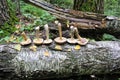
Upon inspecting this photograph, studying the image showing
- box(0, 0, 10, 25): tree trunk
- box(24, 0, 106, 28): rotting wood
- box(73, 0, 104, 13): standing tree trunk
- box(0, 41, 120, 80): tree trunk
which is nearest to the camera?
box(0, 41, 120, 80): tree trunk

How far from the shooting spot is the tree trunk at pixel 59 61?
10.7ft

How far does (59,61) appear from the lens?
A: 3404mm

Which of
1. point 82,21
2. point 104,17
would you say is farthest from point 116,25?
point 82,21

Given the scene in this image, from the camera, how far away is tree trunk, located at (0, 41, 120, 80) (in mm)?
3275

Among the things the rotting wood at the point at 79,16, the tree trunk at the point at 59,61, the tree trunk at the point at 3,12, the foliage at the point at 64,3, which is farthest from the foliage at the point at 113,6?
the tree trunk at the point at 59,61

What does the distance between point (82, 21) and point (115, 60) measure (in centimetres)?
158

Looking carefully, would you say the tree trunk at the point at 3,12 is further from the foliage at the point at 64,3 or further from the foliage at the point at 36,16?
the foliage at the point at 64,3

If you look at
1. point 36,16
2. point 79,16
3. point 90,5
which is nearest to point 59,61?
point 79,16

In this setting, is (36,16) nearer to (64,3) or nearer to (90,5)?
(90,5)

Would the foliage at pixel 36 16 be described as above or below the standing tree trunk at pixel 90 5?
below

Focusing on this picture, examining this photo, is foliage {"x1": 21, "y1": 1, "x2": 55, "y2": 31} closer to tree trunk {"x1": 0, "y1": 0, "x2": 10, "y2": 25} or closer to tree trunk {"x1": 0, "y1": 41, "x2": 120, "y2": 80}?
tree trunk {"x1": 0, "y1": 0, "x2": 10, "y2": 25}

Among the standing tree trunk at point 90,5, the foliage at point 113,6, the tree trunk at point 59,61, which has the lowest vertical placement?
the tree trunk at point 59,61

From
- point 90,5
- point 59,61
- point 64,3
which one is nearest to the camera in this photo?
point 59,61

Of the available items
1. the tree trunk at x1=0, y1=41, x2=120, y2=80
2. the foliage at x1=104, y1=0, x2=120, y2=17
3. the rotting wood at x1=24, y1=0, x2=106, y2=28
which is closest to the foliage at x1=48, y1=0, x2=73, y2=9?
the foliage at x1=104, y1=0, x2=120, y2=17
